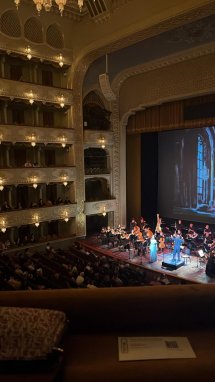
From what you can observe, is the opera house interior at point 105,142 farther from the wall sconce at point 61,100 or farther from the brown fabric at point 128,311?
the brown fabric at point 128,311

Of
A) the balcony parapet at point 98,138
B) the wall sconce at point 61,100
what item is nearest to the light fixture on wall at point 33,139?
the wall sconce at point 61,100

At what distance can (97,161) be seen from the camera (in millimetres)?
20422

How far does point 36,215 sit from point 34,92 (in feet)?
20.1

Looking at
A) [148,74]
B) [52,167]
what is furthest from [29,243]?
[148,74]

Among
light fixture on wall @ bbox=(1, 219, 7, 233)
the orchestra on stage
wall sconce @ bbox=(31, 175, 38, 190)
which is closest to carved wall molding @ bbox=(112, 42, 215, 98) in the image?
wall sconce @ bbox=(31, 175, 38, 190)

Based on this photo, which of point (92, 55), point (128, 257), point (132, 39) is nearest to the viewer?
point (132, 39)

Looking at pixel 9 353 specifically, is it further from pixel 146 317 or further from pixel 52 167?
pixel 52 167

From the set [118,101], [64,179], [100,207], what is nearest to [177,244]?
[100,207]

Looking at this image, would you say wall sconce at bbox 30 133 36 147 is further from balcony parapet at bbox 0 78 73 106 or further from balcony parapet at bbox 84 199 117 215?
balcony parapet at bbox 84 199 117 215

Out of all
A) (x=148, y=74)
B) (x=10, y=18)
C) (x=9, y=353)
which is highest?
(x=10, y=18)

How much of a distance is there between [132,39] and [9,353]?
1421cm

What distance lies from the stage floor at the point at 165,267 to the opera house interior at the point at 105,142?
52mm

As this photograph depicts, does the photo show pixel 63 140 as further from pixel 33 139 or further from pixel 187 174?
pixel 187 174

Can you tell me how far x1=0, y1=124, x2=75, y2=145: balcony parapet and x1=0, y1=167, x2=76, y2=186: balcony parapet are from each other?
1400mm
